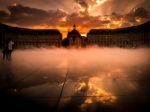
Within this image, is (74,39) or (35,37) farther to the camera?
(35,37)

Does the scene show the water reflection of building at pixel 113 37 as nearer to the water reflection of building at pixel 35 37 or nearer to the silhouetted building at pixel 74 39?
the silhouetted building at pixel 74 39

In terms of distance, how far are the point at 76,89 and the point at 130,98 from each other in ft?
5.33

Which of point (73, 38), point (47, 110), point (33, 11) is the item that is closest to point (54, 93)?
point (47, 110)

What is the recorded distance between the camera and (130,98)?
463 centimetres

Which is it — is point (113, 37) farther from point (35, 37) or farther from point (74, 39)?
point (35, 37)

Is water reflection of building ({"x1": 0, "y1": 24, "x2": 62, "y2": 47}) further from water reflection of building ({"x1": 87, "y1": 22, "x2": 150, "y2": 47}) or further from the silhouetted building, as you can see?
water reflection of building ({"x1": 87, "y1": 22, "x2": 150, "y2": 47})

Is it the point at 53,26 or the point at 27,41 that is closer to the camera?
the point at 27,41

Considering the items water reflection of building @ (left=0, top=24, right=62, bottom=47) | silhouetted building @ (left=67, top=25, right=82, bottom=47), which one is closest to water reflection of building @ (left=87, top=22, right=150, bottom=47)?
silhouetted building @ (left=67, top=25, right=82, bottom=47)

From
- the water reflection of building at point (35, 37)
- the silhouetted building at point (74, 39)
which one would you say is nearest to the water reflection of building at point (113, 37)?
the silhouetted building at point (74, 39)

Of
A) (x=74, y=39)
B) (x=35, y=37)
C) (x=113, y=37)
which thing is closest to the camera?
(x=74, y=39)

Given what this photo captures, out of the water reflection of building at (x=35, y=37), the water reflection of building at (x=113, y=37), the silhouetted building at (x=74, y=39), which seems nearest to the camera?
the water reflection of building at (x=35, y=37)

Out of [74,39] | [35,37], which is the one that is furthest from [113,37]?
[35,37]

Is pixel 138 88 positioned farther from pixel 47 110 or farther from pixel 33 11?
pixel 33 11

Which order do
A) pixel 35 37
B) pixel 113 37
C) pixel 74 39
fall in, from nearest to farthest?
pixel 74 39
pixel 35 37
pixel 113 37
